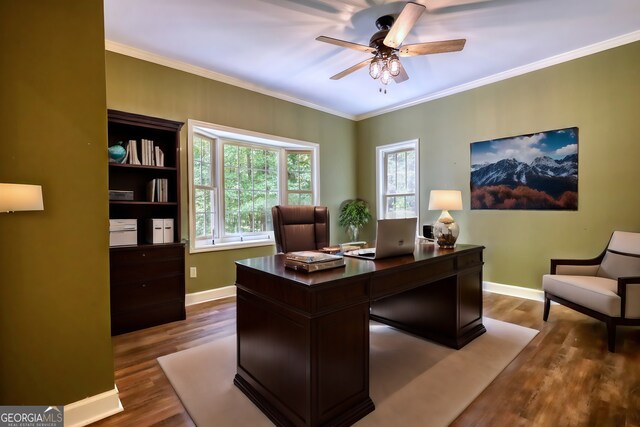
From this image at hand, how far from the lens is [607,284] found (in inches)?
105

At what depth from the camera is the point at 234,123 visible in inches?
155

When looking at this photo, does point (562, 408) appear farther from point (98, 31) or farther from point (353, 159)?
point (353, 159)

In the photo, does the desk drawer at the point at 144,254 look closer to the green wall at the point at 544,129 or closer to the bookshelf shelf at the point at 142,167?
the bookshelf shelf at the point at 142,167

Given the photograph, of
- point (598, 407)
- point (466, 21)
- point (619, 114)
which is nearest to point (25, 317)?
point (598, 407)

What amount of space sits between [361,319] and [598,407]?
1.42 meters

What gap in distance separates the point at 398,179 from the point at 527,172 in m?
1.86

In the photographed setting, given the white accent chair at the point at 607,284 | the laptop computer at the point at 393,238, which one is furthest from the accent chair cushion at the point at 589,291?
the laptop computer at the point at 393,238

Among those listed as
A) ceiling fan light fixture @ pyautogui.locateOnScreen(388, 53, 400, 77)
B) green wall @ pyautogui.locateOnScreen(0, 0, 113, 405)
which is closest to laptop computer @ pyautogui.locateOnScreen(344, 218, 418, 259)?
ceiling fan light fixture @ pyautogui.locateOnScreen(388, 53, 400, 77)

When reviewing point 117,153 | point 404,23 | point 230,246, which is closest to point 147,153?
point 117,153

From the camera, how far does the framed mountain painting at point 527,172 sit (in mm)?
3402

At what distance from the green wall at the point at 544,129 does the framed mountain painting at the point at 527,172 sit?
0.08m

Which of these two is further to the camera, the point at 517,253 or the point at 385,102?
the point at 385,102

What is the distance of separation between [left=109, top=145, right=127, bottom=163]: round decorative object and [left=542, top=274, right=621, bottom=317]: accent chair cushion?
423cm

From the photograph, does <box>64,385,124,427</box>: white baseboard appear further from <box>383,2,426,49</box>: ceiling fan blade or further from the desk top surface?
<box>383,2,426,49</box>: ceiling fan blade
